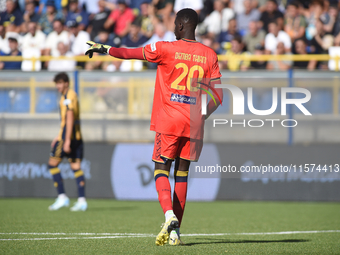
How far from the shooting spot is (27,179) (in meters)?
11.0

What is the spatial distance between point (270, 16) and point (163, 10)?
2946mm

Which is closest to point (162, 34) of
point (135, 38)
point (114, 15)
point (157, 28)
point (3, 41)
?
point (157, 28)

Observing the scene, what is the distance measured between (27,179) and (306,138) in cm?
578

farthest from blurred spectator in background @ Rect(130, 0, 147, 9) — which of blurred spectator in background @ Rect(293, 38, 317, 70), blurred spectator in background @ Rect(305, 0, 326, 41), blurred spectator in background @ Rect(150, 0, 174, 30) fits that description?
blurred spectator in background @ Rect(293, 38, 317, 70)

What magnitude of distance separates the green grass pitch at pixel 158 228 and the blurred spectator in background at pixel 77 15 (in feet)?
20.7

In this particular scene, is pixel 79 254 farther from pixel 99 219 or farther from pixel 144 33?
pixel 144 33

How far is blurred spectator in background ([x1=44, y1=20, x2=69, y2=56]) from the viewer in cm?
1412

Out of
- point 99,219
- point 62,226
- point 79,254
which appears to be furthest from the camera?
point 99,219

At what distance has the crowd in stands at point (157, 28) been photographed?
42.0 ft

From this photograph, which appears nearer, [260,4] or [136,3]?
[260,4]

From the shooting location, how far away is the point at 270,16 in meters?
13.6

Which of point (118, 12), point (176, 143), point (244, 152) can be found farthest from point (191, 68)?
point (118, 12)

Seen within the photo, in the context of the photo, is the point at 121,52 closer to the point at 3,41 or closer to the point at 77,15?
the point at 3,41

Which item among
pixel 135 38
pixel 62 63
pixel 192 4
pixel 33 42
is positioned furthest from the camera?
pixel 33 42
